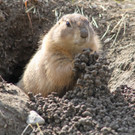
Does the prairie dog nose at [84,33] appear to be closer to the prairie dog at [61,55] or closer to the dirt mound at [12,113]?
the prairie dog at [61,55]

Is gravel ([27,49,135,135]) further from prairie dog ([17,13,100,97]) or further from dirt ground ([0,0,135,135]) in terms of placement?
prairie dog ([17,13,100,97])

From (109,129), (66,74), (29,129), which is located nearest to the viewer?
(109,129)

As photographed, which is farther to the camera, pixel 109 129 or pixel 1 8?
pixel 1 8

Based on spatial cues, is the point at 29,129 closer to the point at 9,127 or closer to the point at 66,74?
the point at 9,127

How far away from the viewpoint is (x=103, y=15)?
5.93 metres

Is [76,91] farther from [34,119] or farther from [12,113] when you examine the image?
[12,113]

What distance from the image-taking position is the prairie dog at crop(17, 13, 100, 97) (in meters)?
4.20

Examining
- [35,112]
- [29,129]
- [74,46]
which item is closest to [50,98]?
[35,112]

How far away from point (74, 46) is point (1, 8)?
2235 millimetres

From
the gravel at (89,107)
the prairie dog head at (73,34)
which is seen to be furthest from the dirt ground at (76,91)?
the prairie dog head at (73,34)

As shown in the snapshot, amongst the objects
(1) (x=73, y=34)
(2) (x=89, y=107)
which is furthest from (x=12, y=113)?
(1) (x=73, y=34)

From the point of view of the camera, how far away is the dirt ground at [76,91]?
3314 mm

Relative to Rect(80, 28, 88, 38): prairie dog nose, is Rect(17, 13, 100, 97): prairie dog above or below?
below

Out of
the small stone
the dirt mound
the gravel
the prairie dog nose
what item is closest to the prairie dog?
the prairie dog nose
